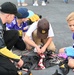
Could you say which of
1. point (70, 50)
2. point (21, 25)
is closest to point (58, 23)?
point (21, 25)

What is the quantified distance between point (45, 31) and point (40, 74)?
592 millimetres

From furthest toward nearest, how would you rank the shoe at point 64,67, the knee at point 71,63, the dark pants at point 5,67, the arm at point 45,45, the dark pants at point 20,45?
the dark pants at point 20,45, the arm at point 45,45, the knee at point 71,63, the shoe at point 64,67, the dark pants at point 5,67

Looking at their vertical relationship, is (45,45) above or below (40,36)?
below

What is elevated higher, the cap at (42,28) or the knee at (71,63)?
the cap at (42,28)

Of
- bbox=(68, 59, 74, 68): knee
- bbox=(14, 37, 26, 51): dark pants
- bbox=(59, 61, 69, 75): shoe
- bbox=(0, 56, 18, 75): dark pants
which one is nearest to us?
bbox=(0, 56, 18, 75): dark pants

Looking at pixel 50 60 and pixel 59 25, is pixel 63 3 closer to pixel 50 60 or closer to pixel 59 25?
pixel 59 25

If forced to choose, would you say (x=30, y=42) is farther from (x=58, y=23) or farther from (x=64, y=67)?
(x=58, y=23)

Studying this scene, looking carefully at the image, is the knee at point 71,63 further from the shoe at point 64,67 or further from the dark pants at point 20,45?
the dark pants at point 20,45

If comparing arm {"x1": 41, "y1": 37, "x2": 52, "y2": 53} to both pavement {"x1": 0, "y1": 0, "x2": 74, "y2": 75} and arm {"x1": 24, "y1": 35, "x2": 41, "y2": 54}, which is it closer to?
arm {"x1": 24, "y1": 35, "x2": 41, "y2": 54}

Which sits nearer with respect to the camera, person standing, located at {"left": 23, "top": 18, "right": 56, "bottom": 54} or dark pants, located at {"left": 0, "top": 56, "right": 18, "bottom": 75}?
dark pants, located at {"left": 0, "top": 56, "right": 18, "bottom": 75}

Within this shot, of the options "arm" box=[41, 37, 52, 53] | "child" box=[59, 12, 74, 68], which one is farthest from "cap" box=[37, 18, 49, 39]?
"child" box=[59, 12, 74, 68]

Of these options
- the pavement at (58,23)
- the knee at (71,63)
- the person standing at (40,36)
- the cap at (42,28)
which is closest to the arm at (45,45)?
the person standing at (40,36)

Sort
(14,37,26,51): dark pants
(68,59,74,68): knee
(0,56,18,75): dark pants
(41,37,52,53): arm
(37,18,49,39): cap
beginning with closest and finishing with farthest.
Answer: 1. (0,56,18,75): dark pants
2. (68,59,74,68): knee
3. (37,18,49,39): cap
4. (41,37,52,53): arm
5. (14,37,26,51): dark pants

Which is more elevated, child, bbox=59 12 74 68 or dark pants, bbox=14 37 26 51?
child, bbox=59 12 74 68
